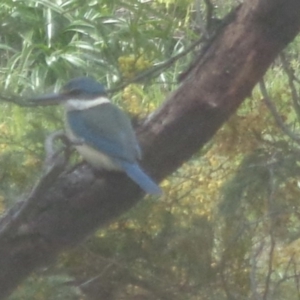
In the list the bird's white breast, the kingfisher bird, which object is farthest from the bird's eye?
the bird's white breast

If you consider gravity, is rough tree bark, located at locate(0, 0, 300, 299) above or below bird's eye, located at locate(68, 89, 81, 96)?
below

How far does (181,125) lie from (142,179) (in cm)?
8

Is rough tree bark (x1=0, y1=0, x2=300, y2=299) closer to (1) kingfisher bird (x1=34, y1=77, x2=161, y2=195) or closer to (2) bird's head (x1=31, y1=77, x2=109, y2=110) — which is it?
(1) kingfisher bird (x1=34, y1=77, x2=161, y2=195)

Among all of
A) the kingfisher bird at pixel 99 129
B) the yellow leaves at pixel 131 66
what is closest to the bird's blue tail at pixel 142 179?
the kingfisher bird at pixel 99 129

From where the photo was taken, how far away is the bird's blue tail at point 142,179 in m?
0.89

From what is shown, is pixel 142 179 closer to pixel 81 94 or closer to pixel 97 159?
pixel 97 159

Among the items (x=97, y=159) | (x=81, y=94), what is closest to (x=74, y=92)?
(x=81, y=94)

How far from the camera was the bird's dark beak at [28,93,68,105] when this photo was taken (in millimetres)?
946

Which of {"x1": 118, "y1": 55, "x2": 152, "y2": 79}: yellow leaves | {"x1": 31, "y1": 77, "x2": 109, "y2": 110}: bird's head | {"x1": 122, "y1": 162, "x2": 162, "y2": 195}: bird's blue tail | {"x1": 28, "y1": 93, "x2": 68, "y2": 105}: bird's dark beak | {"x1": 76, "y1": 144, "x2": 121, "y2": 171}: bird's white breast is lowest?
{"x1": 122, "y1": 162, "x2": 162, "y2": 195}: bird's blue tail

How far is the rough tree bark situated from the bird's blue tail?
0.03m

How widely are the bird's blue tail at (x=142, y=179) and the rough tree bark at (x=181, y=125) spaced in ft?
0.11

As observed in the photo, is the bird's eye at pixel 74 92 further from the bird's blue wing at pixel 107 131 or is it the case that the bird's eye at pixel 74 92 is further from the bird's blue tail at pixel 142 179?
the bird's blue tail at pixel 142 179

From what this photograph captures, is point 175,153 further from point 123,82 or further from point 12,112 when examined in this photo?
point 12,112

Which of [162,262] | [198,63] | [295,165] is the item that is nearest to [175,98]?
[198,63]
